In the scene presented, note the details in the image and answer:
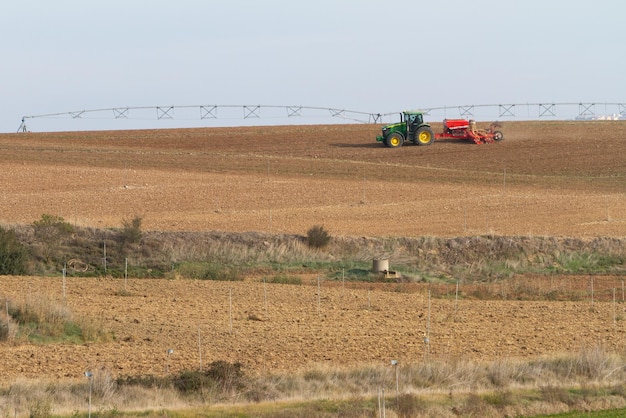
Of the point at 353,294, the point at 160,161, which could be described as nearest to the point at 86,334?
the point at 353,294

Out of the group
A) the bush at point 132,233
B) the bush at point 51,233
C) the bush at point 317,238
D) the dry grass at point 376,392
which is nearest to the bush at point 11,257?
the bush at point 51,233

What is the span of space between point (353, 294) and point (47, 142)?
45653mm

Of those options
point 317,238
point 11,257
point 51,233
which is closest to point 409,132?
point 317,238

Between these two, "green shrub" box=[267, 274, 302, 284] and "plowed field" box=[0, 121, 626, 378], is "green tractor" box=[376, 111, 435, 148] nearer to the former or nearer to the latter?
"plowed field" box=[0, 121, 626, 378]

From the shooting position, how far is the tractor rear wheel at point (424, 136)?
6625 centimetres

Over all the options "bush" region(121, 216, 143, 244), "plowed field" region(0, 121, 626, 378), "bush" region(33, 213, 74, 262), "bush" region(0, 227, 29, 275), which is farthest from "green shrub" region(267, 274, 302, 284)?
"bush" region(0, 227, 29, 275)

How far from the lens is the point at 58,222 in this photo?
38.3 meters

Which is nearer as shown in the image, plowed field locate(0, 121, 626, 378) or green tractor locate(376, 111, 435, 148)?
plowed field locate(0, 121, 626, 378)

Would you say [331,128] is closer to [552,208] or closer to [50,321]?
[552,208]

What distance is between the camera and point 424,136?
66.6m

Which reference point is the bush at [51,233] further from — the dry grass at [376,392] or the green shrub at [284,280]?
the dry grass at [376,392]

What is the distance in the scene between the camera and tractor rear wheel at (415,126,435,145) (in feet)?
217

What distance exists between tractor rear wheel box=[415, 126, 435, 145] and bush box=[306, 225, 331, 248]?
28.8 metres

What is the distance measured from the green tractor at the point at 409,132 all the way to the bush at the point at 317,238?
28614 mm
